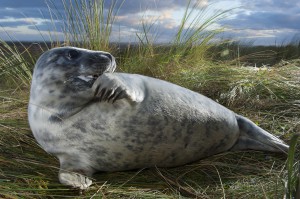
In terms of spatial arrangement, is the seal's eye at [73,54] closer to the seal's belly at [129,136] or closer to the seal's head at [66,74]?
the seal's head at [66,74]

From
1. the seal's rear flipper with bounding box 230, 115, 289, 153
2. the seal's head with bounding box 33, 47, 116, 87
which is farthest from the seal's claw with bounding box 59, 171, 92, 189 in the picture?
the seal's rear flipper with bounding box 230, 115, 289, 153

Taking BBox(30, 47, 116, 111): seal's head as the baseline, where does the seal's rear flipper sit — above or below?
below

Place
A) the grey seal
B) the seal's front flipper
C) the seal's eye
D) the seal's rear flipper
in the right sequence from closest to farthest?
1. the seal's front flipper
2. the grey seal
3. the seal's eye
4. the seal's rear flipper

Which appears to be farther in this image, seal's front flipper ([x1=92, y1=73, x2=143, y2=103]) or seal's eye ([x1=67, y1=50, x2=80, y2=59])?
seal's eye ([x1=67, y1=50, x2=80, y2=59])

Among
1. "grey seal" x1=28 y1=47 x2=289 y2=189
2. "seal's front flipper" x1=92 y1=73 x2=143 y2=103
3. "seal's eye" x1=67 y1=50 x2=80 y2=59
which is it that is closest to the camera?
"seal's front flipper" x1=92 y1=73 x2=143 y2=103

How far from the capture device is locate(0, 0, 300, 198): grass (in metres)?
2.42

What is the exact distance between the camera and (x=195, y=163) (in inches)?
118

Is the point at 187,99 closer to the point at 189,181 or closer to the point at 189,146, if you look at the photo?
the point at 189,146

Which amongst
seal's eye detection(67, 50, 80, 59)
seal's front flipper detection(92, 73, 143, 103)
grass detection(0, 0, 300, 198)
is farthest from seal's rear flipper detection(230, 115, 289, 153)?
seal's eye detection(67, 50, 80, 59)

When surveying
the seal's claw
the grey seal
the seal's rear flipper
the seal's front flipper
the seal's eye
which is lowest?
the seal's claw

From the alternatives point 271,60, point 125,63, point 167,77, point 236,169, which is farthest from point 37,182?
point 271,60

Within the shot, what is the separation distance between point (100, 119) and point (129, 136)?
203 mm

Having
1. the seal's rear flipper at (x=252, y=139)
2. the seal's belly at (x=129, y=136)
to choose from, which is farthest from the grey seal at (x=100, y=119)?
the seal's rear flipper at (x=252, y=139)

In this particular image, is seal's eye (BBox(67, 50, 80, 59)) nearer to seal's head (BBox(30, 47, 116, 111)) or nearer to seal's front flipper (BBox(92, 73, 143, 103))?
seal's head (BBox(30, 47, 116, 111))
